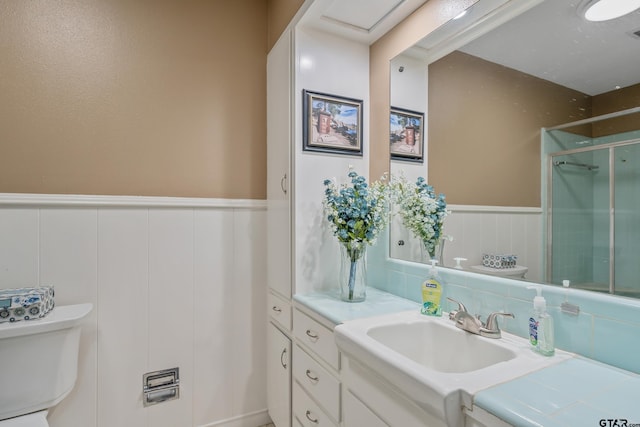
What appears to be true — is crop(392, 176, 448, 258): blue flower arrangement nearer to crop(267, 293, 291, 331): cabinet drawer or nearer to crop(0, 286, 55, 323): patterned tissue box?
crop(267, 293, 291, 331): cabinet drawer

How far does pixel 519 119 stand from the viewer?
111cm

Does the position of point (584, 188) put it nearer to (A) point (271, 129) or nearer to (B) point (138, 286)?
(A) point (271, 129)

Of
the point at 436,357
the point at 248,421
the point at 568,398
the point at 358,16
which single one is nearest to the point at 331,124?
the point at 358,16

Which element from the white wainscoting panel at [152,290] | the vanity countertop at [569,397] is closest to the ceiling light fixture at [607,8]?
the vanity countertop at [569,397]

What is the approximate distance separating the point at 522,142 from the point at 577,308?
558 millimetres

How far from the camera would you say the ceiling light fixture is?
32.6 inches

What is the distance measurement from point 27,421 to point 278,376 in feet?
3.37

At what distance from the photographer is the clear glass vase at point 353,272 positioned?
1.42 m

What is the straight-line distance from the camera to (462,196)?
4.38ft

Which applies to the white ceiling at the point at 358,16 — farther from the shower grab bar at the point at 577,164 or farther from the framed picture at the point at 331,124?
the shower grab bar at the point at 577,164

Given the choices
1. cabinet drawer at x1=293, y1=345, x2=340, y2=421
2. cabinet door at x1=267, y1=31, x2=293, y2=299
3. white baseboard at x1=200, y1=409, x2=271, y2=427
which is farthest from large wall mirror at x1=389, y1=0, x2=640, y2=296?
white baseboard at x1=200, y1=409, x2=271, y2=427

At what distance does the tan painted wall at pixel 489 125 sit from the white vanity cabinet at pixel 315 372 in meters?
0.80

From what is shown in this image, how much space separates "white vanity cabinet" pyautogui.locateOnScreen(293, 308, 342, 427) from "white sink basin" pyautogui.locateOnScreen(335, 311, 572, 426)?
0.20 metres

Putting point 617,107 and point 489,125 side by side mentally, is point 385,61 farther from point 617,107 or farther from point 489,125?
point 617,107
